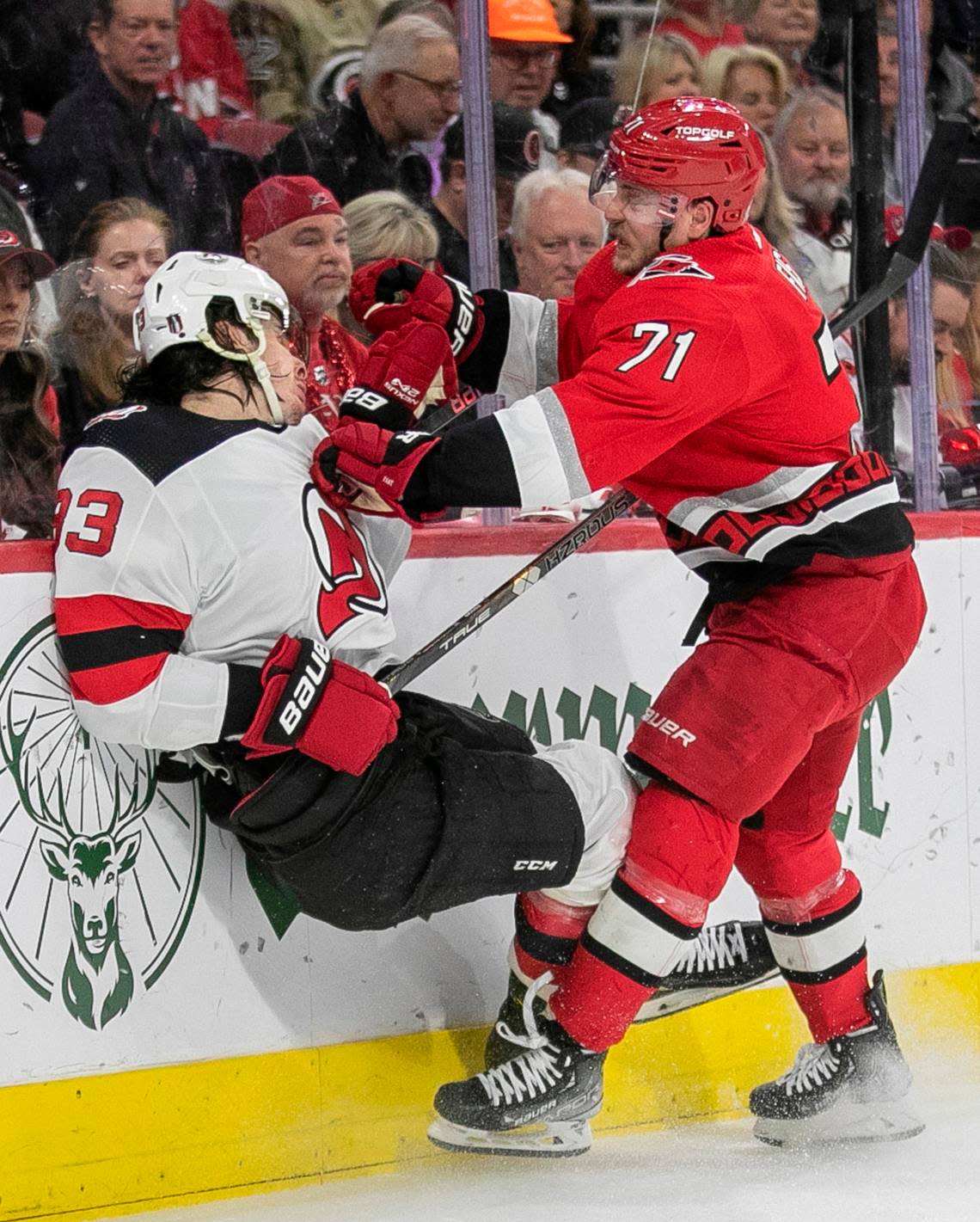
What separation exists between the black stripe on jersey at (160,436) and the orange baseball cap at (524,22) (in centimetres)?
99

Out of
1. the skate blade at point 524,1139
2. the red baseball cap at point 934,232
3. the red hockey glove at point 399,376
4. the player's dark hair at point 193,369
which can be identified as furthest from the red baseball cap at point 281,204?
the skate blade at point 524,1139

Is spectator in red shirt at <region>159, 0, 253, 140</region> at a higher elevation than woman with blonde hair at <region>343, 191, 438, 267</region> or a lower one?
higher

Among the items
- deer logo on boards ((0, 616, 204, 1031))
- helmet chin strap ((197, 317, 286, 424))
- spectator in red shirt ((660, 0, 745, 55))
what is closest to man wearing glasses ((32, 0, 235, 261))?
helmet chin strap ((197, 317, 286, 424))

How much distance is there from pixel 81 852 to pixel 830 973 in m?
1.04

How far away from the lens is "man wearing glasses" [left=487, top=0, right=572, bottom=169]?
9.08 ft

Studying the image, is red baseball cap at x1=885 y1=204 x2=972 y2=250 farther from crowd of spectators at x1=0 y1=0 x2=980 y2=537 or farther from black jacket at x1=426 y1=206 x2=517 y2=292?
black jacket at x1=426 y1=206 x2=517 y2=292

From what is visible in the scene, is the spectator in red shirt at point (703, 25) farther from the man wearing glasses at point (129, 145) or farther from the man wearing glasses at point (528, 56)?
the man wearing glasses at point (129, 145)

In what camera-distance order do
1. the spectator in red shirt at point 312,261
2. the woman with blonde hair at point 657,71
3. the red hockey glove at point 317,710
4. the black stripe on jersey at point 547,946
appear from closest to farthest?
the red hockey glove at point 317,710 → the black stripe on jersey at point 547,946 → the spectator in red shirt at point 312,261 → the woman with blonde hair at point 657,71

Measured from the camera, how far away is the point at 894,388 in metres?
3.11

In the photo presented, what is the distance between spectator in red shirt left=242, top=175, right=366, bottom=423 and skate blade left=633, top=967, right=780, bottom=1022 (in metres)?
0.97

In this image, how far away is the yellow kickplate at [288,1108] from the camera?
7.20 ft

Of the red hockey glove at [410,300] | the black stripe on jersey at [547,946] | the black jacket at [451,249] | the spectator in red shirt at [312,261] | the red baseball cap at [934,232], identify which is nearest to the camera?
the black stripe on jersey at [547,946]

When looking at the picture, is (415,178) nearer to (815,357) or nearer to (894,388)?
(815,357)

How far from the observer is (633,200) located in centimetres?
229
